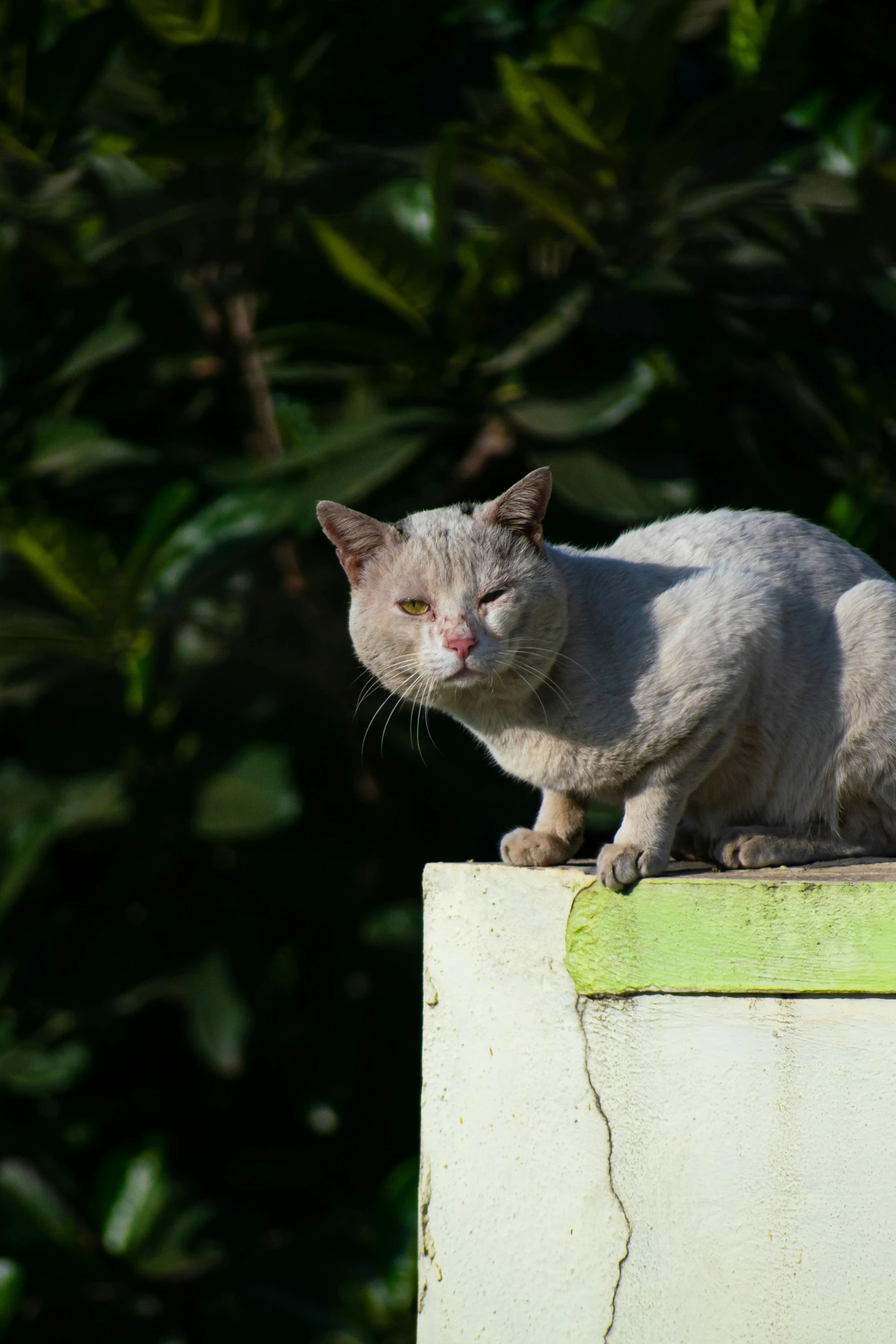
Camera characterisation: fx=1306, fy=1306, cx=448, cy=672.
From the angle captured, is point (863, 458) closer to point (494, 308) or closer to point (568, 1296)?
point (494, 308)

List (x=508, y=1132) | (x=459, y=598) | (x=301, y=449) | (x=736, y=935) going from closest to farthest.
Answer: (x=736, y=935) → (x=508, y=1132) → (x=459, y=598) → (x=301, y=449)

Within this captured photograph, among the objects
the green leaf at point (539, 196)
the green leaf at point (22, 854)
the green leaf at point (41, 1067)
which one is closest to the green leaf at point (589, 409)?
the green leaf at point (539, 196)

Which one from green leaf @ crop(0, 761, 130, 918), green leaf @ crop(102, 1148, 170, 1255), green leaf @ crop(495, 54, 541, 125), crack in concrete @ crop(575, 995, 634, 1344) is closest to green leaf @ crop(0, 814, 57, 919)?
green leaf @ crop(0, 761, 130, 918)

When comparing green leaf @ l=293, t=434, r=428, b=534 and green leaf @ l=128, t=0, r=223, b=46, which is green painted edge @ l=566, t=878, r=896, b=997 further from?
green leaf @ l=128, t=0, r=223, b=46

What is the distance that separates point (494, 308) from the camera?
9.04ft

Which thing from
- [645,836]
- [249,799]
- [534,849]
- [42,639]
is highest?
[645,836]

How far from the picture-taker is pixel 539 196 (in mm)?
2408

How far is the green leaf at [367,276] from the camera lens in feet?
7.57

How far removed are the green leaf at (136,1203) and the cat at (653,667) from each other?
1.47 meters

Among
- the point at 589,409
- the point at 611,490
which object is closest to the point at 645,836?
the point at 611,490

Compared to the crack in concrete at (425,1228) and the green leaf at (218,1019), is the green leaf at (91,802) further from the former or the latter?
the crack in concrete at (425,1228)

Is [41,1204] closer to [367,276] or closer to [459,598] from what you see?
[459,598]

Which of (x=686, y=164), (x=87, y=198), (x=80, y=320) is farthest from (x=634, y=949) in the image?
(x=87, y=198)

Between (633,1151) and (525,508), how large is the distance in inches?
31.2
